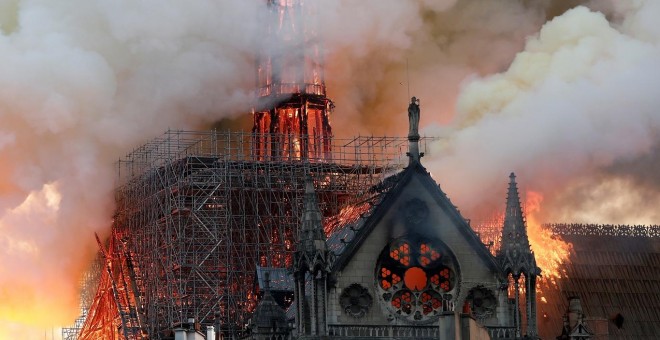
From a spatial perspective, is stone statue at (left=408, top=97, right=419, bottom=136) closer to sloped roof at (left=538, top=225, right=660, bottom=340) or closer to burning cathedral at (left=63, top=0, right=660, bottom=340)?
burning cathedral at (left=63, top=0, right=660, bottom=340)

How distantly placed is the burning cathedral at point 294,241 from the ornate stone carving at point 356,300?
0.05 m

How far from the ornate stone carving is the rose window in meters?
0.87

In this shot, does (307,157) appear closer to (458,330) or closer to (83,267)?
(83,267)

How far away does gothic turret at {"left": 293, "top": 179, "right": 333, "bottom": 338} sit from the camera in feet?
312

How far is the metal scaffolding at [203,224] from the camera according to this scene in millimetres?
126500

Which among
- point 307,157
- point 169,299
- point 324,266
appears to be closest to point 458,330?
point 324,266

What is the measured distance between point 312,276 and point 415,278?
6323 millimetres

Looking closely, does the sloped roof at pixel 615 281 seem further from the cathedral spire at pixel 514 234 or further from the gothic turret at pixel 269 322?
the cathedral spire at pixel 514 234

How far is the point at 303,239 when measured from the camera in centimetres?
9594

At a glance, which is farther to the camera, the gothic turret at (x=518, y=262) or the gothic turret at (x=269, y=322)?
the gothic turret at (x=269, y=322)

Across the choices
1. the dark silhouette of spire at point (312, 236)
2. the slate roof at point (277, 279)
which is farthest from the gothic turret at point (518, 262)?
the slate roof at point (277, 279)

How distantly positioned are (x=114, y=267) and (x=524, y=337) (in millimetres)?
51239

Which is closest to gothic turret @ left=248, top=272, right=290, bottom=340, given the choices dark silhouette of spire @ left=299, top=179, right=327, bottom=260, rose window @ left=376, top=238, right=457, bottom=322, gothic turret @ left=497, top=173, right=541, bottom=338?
rose window @ left=376, top=238, right=457, bottom=322

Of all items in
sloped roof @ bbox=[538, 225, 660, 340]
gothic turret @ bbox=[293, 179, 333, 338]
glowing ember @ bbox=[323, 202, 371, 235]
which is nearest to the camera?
gothic turret @ bbox=[293, 179, 333, 338]
